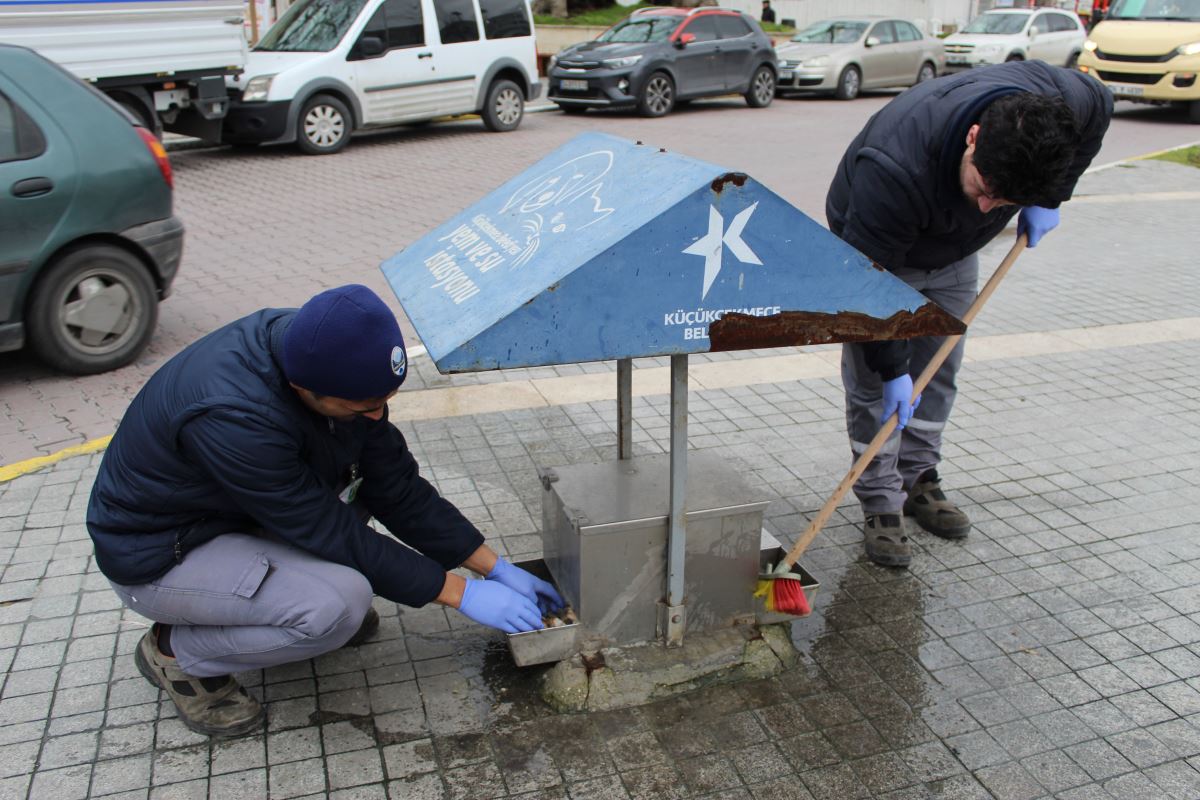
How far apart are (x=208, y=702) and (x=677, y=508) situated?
1398 mm

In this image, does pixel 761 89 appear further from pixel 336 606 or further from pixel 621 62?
pixel 336 606

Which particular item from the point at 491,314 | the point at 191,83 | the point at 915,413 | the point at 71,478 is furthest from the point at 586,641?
the point at 191,83

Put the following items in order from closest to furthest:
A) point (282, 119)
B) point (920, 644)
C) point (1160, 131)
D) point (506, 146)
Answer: point (920, 644)
point (282, 119)
point (506, 146)
point (1160, 131)

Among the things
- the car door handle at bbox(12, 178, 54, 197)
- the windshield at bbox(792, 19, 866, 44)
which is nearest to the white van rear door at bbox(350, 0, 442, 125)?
the car door handle at bbox(12, 178, 54, 197)

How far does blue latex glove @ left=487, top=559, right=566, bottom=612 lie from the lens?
3.13m

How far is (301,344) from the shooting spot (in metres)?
2.51

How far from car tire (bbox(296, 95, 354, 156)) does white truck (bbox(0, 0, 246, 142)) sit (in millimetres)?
888

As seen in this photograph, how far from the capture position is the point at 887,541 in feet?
12.8

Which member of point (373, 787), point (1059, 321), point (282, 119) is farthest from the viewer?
point (282, 119)

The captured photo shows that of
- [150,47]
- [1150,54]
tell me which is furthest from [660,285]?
[1150,54]

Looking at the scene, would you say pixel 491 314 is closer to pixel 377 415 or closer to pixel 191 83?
pixel 377 415

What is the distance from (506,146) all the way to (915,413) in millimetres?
9684

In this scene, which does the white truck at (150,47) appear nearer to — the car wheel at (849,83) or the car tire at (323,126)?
the car tire at (323,126)

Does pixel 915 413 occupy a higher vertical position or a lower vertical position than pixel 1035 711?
higher
